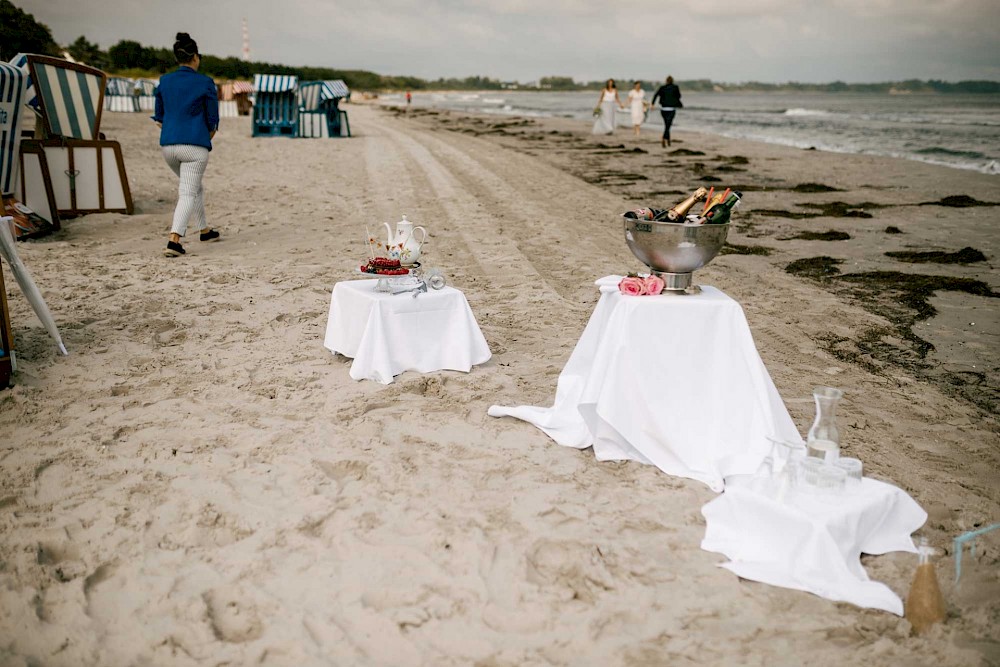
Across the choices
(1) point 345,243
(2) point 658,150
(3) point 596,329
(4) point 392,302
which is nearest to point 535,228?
(1) point 345,243

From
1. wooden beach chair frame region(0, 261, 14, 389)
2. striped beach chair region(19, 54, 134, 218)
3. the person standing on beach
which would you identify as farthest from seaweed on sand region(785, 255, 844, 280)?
striped beach chair region(19, 54, 134, 218)

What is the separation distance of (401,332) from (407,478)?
1.46 meters

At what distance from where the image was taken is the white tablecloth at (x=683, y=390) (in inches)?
137

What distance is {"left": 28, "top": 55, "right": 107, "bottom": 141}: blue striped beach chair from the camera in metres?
9.16

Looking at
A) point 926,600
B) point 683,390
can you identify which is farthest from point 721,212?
point 926,600

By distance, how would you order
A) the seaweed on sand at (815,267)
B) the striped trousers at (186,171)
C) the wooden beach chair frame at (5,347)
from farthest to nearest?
the seaweed on sand at (815,267), the striped trousers at (186,171), the wooden beach chair frame at (5,347)

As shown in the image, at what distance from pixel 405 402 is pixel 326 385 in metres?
0.58

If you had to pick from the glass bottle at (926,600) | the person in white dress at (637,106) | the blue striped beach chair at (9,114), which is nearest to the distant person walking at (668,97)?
the person in white dress at (637,106)

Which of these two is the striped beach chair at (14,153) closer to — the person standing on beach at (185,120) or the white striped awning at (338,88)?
the person standing on beach at (185,120)

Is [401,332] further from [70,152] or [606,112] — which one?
[606,112]

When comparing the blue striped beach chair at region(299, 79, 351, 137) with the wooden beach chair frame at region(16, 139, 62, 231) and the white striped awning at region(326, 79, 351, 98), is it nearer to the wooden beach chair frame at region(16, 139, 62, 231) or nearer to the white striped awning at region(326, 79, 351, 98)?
the white striped awning at region(326, 79, 351, 98)

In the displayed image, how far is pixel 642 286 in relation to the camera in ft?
11.6

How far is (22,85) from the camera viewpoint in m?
6.06

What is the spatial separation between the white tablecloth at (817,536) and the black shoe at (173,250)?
653 cm
